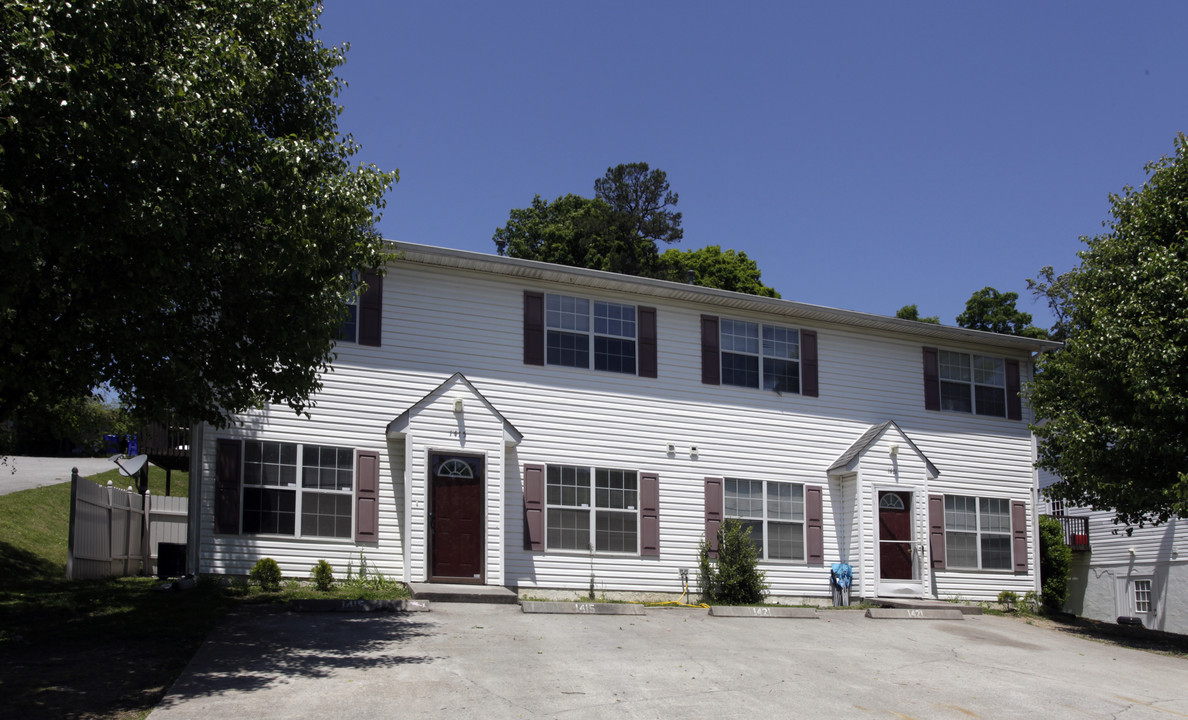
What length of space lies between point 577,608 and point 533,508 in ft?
7.97

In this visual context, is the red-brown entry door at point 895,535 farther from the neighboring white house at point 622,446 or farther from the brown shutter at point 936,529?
the brown shutter at point 936,529

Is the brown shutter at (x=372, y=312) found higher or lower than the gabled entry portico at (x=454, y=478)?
higher

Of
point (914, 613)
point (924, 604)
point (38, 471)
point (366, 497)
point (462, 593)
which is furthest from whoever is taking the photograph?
point (38, 471)

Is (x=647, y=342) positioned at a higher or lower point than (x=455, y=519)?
higher

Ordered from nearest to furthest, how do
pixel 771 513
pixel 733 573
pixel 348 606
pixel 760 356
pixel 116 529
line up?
1. pixel 348 606
2. pixel 733 573
3. pixel 116 529
4. pixel 771 513
5. pixel 760 356

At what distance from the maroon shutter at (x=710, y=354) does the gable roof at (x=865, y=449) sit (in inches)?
116

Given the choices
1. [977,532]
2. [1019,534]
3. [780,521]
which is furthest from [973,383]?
[780,521]

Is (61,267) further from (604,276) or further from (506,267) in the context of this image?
(604,276)

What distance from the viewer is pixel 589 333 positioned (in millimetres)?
17859

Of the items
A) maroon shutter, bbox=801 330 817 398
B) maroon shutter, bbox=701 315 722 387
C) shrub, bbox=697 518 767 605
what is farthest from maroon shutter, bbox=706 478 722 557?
maroon shutter, bbox=801 330 817 398

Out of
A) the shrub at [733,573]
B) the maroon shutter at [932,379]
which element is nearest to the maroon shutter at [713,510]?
the shrub at [733,573]

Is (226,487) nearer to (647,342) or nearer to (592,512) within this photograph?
(592,512)

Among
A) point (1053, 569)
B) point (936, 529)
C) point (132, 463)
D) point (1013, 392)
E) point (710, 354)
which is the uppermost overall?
point (710, 354)

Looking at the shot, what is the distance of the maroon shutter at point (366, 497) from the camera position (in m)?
15.6
